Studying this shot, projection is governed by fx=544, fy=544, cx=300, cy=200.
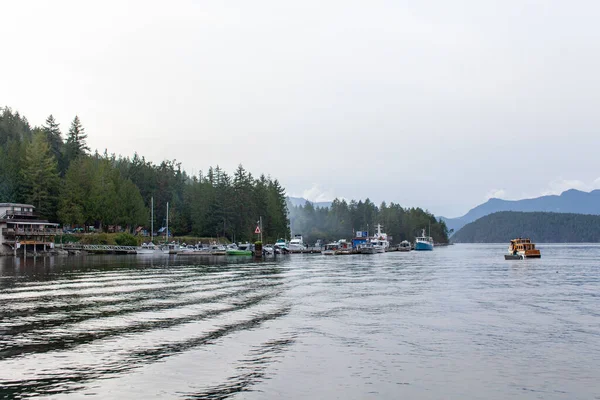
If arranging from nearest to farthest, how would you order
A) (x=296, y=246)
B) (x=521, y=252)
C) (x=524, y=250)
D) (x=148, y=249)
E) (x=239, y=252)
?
(x=521, y=252)
(x=524, y=250)
(x=239, y=252)
(x=148, y=249)
(x=296, y=246)

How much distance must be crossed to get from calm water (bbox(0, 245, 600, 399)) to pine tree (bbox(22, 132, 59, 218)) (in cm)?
9354

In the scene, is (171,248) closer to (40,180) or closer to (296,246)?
(40,180)

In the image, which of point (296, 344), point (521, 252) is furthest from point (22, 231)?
point (521, 252)

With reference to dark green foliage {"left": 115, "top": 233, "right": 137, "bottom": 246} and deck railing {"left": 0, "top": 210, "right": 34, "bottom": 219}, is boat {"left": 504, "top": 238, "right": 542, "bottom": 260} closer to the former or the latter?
dark green foliage {"left": 115, "top": 233, "right": 137, "bottom": 246}

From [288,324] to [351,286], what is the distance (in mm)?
23071

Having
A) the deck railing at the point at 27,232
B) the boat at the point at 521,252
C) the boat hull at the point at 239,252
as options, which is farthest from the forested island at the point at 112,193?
the boat at the point at 521,252

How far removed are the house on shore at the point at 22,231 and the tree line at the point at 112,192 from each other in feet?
32.1

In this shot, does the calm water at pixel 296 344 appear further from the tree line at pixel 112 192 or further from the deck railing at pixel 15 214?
the tree line at pixel 112 192

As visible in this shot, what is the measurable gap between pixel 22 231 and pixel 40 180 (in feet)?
69.9

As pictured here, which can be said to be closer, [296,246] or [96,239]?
[96,239]

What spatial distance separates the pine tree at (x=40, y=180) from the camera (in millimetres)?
130625

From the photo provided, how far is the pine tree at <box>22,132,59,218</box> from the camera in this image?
13062cm

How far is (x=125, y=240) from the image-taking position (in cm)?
13500

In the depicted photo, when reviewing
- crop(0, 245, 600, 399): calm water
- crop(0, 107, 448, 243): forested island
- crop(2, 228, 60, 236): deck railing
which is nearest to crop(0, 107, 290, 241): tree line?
crop(0, 107, 448, 243): forested island
